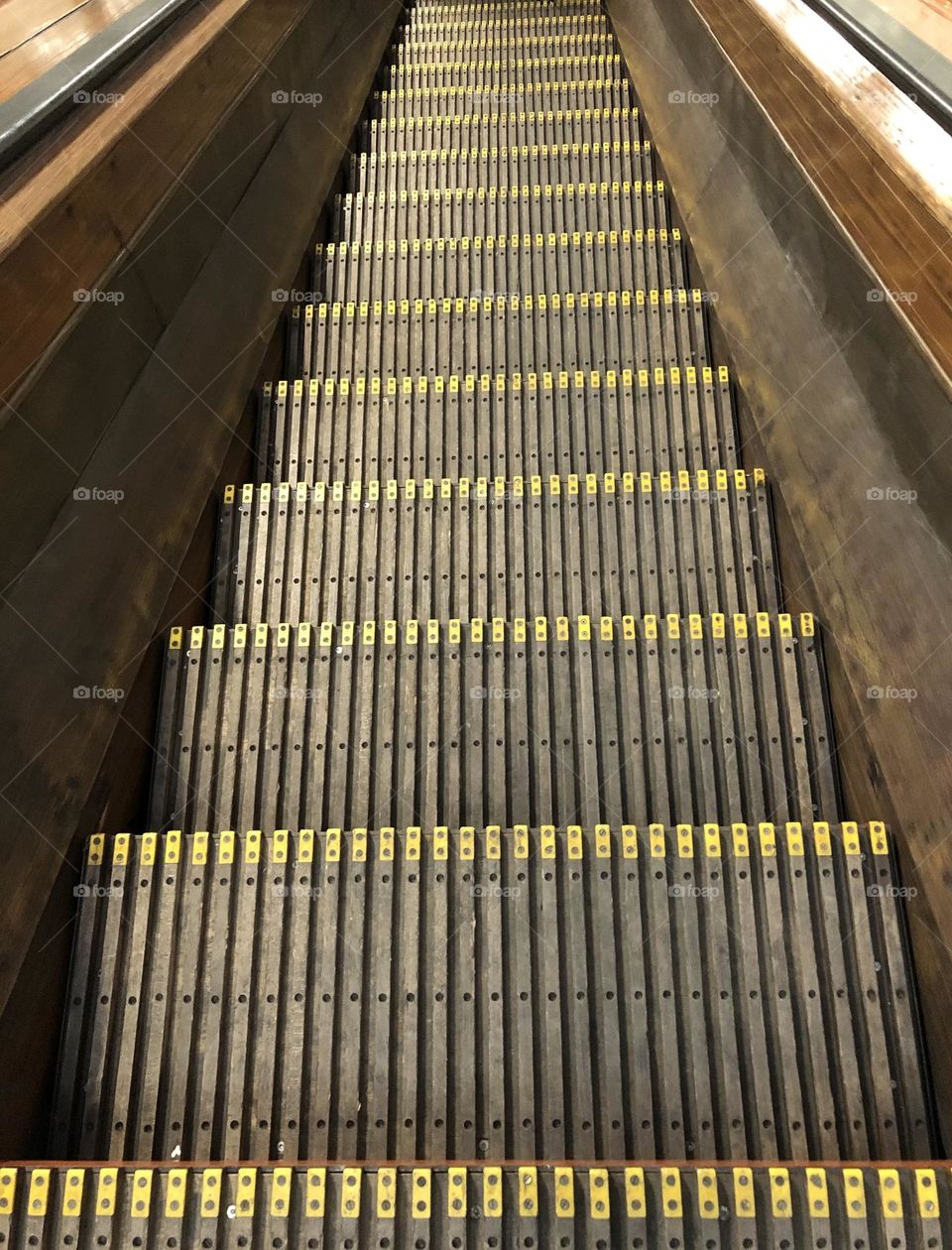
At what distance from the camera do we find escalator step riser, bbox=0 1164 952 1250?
1771 mm

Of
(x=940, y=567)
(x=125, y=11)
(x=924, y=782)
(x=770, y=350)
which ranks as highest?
(x=125, y=11)

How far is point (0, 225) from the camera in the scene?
2049 millimetres

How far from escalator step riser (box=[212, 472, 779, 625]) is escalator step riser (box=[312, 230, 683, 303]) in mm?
1542

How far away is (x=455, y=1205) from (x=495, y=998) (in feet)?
1.53

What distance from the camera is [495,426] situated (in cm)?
378

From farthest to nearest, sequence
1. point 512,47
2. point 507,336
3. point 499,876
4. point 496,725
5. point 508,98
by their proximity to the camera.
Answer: point 512,47 → point 508,98 → point 507,336 → point 496,725 → point 499,876

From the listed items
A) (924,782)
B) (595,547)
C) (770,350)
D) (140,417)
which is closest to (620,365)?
(770,350)

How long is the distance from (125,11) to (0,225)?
167 cm

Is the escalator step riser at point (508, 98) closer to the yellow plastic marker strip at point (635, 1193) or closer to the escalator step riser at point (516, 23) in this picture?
the escalator step riser at point (516, 23)

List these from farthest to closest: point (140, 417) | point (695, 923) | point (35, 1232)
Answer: point (140, 417) < point (695, 923) < point (35, 1232)

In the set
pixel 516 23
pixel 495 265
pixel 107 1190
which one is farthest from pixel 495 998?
pixel 516 23

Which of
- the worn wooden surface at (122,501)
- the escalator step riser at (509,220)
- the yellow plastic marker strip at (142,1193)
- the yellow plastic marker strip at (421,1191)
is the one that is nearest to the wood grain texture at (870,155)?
the escalator step riser at (509,220)

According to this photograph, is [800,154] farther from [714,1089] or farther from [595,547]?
[714,1089]

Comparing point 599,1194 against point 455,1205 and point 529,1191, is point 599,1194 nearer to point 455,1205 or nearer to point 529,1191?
point 529,1191
